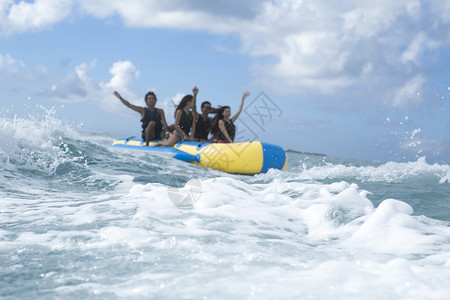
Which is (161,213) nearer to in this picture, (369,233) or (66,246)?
(66,246)

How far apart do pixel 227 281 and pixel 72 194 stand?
288cm

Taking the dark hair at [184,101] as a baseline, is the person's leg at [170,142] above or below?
below

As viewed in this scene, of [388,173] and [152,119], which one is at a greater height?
[152,119]

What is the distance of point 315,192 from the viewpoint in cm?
402

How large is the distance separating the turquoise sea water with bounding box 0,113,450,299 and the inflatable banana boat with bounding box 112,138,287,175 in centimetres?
287

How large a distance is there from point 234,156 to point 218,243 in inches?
212

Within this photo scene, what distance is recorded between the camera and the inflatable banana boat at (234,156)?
7430mm

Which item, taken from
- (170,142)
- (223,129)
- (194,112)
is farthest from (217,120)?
(170,142)

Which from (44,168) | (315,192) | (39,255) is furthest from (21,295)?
(44,168)

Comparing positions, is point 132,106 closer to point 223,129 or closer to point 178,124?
point 178,124

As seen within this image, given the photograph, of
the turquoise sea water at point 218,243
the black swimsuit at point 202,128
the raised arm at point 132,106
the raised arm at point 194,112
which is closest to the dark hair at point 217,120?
the black swimsuit at point 202,128

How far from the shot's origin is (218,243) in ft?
7.03

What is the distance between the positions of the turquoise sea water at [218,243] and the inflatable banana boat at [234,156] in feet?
9.43

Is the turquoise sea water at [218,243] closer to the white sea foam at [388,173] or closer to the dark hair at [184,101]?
the white sea foam at [388,173]
